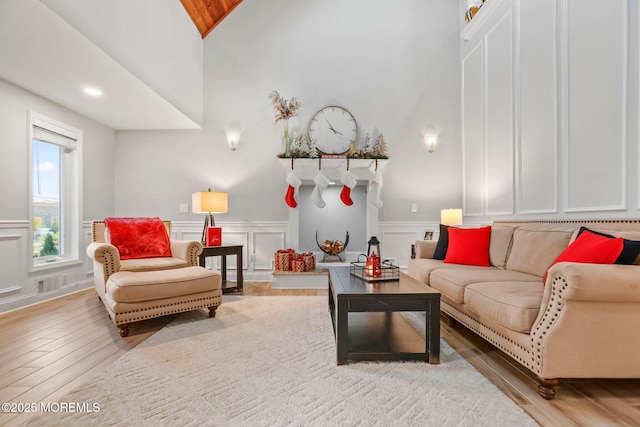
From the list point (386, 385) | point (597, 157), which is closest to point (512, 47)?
point (597, 157)

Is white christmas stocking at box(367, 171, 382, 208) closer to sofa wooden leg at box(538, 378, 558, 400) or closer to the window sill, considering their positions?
sofa wooden leg at box(538, 378, 558, 400)

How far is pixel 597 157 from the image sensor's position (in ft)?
8.43

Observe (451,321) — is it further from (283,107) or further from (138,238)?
(283,107)

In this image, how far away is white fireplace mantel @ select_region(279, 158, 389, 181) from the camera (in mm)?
4621

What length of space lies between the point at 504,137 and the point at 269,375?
3.40 m

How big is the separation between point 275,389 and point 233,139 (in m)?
3.77

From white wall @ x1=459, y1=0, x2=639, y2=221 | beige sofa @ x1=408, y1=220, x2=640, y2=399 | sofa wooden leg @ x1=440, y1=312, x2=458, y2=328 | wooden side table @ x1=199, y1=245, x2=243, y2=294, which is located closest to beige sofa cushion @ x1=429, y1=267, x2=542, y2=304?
beige sofa @ x1=408, y1=220, x2=640, y2=399

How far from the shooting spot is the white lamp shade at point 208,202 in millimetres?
4172

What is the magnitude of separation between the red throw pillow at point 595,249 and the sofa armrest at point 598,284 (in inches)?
8.0

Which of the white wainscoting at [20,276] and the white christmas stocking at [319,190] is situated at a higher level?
the white christmas stocking at [319,190]

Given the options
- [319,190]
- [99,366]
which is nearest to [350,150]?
[319,190]

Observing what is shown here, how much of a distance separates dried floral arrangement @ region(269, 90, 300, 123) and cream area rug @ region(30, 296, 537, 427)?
310 centimetres

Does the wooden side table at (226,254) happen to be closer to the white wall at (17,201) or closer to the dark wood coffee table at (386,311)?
the white wall at (17,201)

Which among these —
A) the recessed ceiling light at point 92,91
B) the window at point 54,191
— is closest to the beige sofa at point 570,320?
the recessed ceiling light at point 92,91
